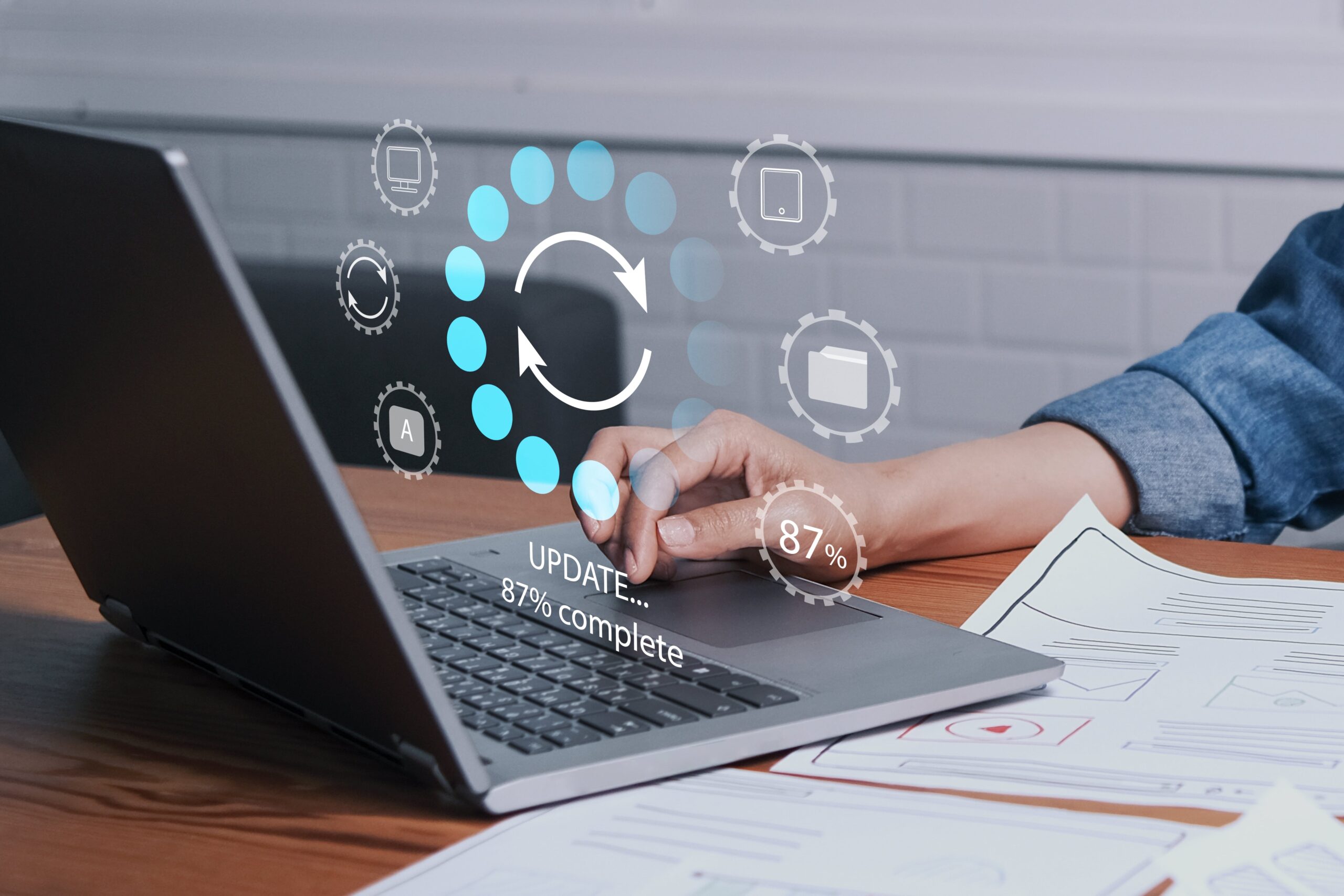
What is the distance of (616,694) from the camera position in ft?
1.58

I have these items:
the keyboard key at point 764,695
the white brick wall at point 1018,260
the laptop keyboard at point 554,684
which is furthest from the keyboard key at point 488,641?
the white brick wall at point 1018,260

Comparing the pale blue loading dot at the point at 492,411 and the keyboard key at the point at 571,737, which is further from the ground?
the pale blue loading dot at the point at 492,411

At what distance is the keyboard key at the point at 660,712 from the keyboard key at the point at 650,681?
15 millimetres

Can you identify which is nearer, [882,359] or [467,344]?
[882,359]

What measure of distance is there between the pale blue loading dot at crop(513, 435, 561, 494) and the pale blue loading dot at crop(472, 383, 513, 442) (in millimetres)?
13

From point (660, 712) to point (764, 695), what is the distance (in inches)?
1.6

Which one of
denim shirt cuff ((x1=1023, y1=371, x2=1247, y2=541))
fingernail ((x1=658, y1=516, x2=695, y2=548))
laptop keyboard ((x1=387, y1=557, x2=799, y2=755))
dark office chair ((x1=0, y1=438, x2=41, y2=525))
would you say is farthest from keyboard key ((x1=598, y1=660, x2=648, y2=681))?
dark office chair ((x1=0, y1=438, x2=41, y2=525))

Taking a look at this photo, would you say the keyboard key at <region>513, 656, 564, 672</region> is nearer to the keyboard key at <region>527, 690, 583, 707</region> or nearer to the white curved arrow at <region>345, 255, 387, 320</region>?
the keyboard key at <region>527, 690, 583, 707</region>

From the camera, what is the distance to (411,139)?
0.66 metres

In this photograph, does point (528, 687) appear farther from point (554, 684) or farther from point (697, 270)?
point (697, 270)

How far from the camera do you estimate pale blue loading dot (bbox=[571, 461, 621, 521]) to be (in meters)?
0.64

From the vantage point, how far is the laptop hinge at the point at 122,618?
595mm

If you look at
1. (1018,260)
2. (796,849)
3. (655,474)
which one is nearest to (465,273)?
(655,474)

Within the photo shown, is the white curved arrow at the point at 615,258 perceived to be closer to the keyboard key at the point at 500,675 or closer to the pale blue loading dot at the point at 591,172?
the pale blue loading dot at the point at 591,172
